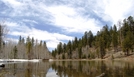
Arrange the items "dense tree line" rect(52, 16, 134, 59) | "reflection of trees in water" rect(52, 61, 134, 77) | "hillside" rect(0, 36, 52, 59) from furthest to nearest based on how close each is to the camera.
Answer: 1. "hillside" rect(0, 36, 52, 59)
2. "dense tree line" rect(52, 16, 134, 59)
3. "reflection of trees in water" rect(52, 61, 134, 77)

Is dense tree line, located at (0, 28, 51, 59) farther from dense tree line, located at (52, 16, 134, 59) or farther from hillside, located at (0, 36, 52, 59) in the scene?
dense tree line, located at (52, 16, 134, 59)

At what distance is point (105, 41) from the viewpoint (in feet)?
439

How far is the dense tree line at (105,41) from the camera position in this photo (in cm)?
9579

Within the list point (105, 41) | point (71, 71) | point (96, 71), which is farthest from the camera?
point (105, 41)

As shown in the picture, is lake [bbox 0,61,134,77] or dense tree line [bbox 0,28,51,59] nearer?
lake [bbox 0,61,134,77]

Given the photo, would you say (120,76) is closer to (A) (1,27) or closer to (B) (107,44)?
(A) (1,27)

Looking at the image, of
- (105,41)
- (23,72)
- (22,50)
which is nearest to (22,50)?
(22,50)

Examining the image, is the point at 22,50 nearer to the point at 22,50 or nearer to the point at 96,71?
the point at 22,50

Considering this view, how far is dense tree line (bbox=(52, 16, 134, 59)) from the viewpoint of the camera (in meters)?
95.8

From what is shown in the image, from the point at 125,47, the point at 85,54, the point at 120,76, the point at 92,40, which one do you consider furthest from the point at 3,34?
the point at 92,40

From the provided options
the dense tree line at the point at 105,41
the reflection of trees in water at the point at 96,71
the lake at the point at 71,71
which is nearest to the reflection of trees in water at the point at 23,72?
the lake at the point at 71,71

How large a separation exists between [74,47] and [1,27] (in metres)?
133

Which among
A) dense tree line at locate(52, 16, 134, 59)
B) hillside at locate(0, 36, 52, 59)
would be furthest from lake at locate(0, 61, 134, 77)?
hillside at locate(0, 36, 52, 59)

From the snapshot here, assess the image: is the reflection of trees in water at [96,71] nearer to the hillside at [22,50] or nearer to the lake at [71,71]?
the lake at [71,71]
